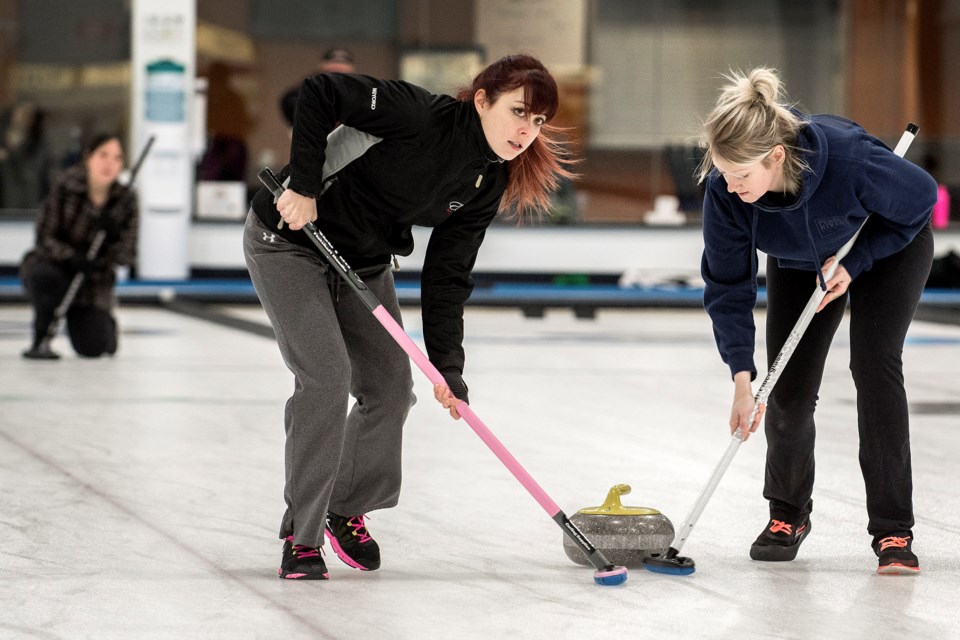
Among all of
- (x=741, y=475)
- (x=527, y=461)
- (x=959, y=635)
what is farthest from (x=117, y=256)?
(x=959, y=635)

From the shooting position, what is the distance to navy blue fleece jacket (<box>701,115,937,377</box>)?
2.94 metres

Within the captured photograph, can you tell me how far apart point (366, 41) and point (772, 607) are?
9.61m

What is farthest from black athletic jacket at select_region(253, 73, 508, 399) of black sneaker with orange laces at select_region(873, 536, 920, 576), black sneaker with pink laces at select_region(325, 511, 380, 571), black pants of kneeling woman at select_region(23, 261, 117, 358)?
black pants of kneeling woman at select_region(23, 261, 117, 358)

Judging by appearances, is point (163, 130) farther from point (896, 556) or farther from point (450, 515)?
point (896, 556)

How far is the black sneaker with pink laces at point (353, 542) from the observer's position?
3021 mm

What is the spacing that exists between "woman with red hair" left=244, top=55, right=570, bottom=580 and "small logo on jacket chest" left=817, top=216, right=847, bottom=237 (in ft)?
1.82

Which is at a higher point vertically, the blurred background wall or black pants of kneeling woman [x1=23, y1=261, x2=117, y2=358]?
the blurred background wall

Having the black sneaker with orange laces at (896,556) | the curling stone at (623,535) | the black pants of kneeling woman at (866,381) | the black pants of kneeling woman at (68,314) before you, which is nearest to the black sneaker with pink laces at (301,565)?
the curling stone at (623,535)

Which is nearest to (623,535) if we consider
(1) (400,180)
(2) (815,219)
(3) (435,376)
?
(3) (435,376)

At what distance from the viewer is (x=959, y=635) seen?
2.53 m

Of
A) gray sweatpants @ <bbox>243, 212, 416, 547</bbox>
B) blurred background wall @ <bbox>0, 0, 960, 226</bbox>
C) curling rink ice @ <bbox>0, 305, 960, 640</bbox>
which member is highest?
blurred background wall @ <bbox>0, 0, 960, 226</bbox>

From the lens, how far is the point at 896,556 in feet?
9.94

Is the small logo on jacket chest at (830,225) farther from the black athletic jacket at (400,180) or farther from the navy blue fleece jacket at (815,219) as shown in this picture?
the black athletic jacket at (400,180)

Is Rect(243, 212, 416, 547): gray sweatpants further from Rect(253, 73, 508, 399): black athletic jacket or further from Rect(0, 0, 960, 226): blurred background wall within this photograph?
Rect(0, 0, 960, 226): blurred background wall
